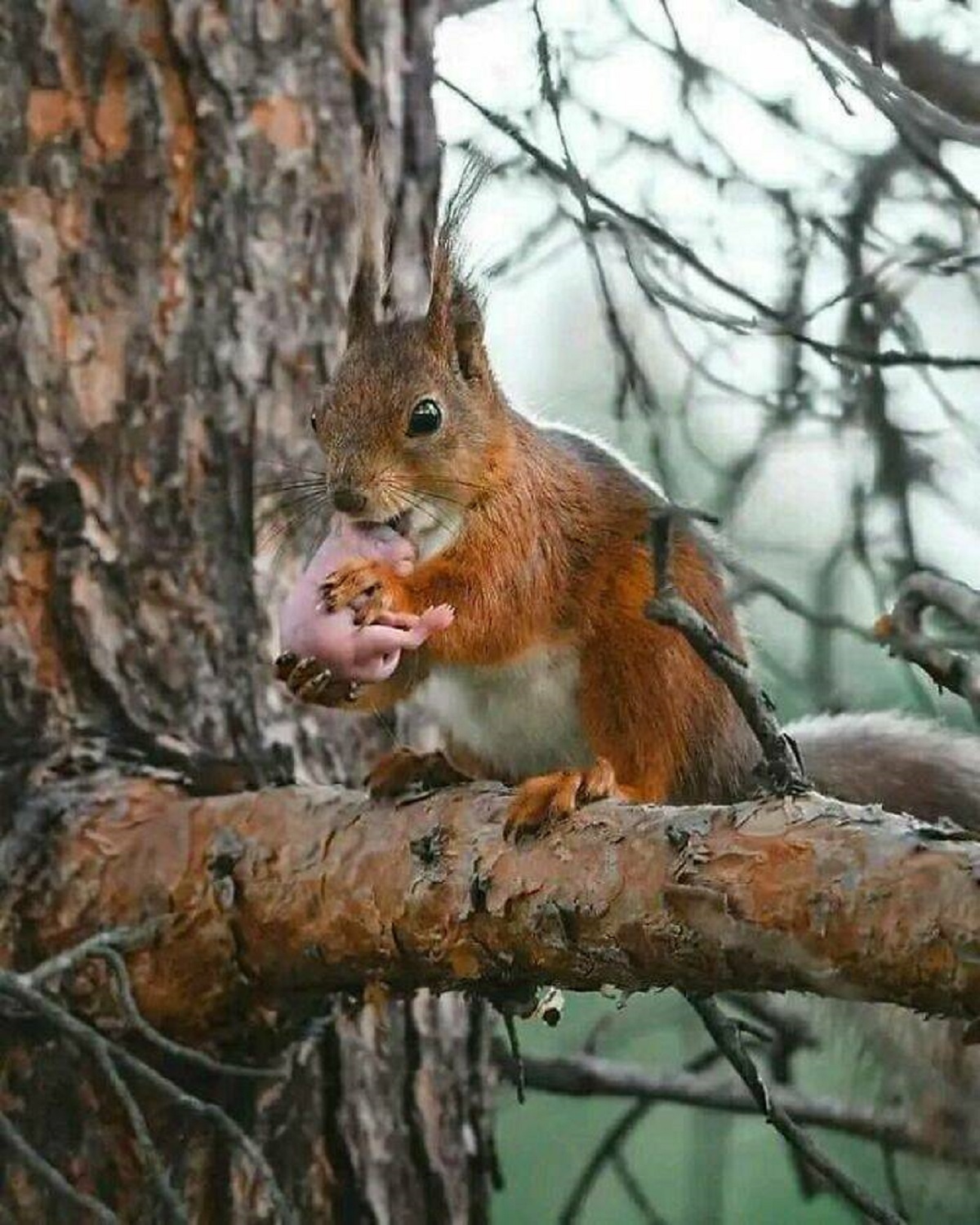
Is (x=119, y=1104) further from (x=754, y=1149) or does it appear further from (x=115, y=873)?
(x=754, y=1149)

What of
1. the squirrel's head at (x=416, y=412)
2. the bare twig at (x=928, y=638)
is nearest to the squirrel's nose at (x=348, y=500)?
the squirrel's head at (x=416, y=412)

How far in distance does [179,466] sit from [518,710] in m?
0.35

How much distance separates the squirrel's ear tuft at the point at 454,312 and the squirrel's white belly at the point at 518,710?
0.73ft

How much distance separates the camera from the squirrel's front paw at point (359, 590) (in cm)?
121

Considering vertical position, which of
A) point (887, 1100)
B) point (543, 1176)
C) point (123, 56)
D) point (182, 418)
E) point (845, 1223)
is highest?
point (123, 56)

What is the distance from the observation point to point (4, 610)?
144 cm

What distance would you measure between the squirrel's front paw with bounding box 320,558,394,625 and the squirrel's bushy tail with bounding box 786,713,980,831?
1.17 feet

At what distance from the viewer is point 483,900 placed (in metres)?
1.12

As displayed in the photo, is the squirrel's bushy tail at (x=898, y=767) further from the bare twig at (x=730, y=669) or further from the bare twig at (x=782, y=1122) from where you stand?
the bare twig at (x=730, y=669)

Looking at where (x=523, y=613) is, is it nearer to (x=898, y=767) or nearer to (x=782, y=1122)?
(x=898, y=767)

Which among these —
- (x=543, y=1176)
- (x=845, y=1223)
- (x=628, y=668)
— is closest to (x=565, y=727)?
(x=628, y=668)

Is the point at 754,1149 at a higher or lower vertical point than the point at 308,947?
lower

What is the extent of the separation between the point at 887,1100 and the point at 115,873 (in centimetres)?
59

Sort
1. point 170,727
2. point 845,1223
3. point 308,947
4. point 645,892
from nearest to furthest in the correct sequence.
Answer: point 645,892
point 308,947
point 170,727
point 845,1223
